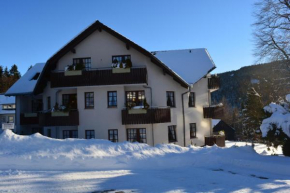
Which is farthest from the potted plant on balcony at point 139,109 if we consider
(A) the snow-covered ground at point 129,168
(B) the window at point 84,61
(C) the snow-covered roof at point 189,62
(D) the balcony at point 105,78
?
(C) the snow-covered roof at point 189,62

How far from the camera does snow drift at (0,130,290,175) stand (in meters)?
12.1

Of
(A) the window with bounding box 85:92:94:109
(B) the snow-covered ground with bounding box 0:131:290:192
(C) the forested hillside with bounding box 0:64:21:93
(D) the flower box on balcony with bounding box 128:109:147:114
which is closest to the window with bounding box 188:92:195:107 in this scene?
(D) the flower box on balcony with bounding box 128:109:147:114

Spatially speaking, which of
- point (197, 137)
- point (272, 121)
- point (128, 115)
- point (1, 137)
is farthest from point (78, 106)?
point (272, 121)

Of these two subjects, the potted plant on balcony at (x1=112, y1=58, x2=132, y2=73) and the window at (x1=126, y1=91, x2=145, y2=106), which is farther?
the window at (x1=126, y1=91, x2=145, y2=106)

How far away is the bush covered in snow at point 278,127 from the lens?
47.8 ft

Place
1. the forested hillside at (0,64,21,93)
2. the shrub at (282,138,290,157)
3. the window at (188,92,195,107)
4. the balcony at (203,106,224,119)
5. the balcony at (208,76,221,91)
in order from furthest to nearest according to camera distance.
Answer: the forested hillside at (0,64,21,93)
the balcony at (208,76,221,91)
the balcony at (203,106,224,119)
the window at (188,92,195,107)
the shrub at (282,138,290,157)

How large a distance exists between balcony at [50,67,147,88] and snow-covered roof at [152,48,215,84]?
6185mm

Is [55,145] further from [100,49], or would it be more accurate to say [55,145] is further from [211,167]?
[100,49]

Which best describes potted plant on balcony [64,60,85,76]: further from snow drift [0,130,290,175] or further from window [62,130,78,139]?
snow drift [0,130,290,175]

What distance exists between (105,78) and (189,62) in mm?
10388

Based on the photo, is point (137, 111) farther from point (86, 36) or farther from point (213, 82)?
point (213, 82)

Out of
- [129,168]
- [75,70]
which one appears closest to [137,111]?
[75,70]

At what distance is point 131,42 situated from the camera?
2216 centimetres

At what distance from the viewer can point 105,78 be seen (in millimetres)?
21484
